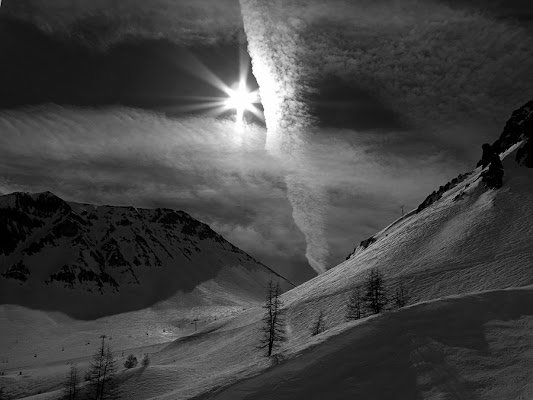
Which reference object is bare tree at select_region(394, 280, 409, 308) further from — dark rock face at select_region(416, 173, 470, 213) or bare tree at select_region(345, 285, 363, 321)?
dark rock face at select_region(416, 173, 470, 213)

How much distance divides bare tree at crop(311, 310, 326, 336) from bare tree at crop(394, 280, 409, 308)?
43.2ft

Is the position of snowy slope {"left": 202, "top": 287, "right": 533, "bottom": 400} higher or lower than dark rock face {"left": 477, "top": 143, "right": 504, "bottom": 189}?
lower

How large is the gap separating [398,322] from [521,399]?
12392mm

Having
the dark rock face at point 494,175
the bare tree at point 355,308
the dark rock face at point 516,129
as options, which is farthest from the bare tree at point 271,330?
the dark rock face at point 516,129

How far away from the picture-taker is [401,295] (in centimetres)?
7506

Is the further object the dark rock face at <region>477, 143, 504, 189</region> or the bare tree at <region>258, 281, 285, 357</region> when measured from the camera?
the dark rock face at <region>477, 143, 504, 189</region>

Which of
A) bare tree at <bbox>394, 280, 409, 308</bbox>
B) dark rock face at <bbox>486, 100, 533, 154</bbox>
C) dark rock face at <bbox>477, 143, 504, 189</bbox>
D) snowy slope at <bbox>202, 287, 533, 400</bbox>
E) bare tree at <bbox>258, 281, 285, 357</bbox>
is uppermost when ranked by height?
dark rock face at <bbox>486, 100, 533, 154</bbox>

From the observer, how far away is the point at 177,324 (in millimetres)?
196125

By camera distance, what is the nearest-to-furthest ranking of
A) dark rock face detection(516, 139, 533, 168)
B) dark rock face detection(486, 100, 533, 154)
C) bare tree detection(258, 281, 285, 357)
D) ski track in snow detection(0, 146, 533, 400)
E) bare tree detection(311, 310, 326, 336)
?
ski track in snow detection(0, 146, 533, 400) → bare tree detection(258, 281, 285, 357) → bare tree detection(311, 310, 326, 336) → dark rock face detection(516, 139, 533, 168) → dark rock face detection(486, 100, 533, 154)

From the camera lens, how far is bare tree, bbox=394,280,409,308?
70425 mm

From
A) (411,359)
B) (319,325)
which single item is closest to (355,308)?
(319,325)

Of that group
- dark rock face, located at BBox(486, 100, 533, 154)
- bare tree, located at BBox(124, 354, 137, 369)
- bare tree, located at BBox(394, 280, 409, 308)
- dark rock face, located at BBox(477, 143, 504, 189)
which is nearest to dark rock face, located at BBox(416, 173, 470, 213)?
dark rock face, located at BBox(486, 100, 533, 154)

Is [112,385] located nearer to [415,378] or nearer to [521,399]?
[415,378]

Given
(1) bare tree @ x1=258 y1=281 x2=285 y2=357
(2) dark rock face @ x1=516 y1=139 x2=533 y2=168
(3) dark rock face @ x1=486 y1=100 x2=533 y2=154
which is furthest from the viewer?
(3) dark rock face @ x1=486 y1=100 x2=533 y2=154
